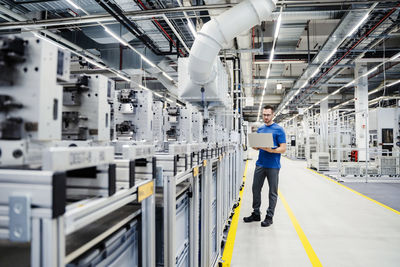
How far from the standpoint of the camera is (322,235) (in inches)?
141

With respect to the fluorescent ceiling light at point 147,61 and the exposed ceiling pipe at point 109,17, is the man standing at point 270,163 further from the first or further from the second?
the fluorescent ceiling light at point 147,61

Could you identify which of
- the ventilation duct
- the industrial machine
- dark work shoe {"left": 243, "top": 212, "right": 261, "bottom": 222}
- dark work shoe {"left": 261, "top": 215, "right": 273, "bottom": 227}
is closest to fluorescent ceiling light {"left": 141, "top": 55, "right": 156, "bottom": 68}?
the ventilation duct

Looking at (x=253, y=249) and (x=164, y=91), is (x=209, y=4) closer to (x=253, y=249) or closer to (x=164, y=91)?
(x=253, y=249)

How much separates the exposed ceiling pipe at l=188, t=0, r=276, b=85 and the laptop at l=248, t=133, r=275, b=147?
44.0 inches

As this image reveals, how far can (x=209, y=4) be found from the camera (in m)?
4.30

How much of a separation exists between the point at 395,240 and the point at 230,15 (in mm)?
3709

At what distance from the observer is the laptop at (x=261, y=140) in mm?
3334

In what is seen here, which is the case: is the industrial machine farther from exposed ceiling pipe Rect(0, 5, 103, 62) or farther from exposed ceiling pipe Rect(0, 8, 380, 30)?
exposed ceiling pipe Rect(0, 5, 103, 62)

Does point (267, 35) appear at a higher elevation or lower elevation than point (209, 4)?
higher

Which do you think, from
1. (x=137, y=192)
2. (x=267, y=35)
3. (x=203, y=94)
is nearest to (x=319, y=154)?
(x=267, y=35)

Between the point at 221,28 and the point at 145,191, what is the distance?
2762 millimetres

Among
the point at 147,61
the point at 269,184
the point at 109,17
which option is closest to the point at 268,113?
the point at 269,184

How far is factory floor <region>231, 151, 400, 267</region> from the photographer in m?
2.88

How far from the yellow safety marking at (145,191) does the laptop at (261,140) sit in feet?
7.52
